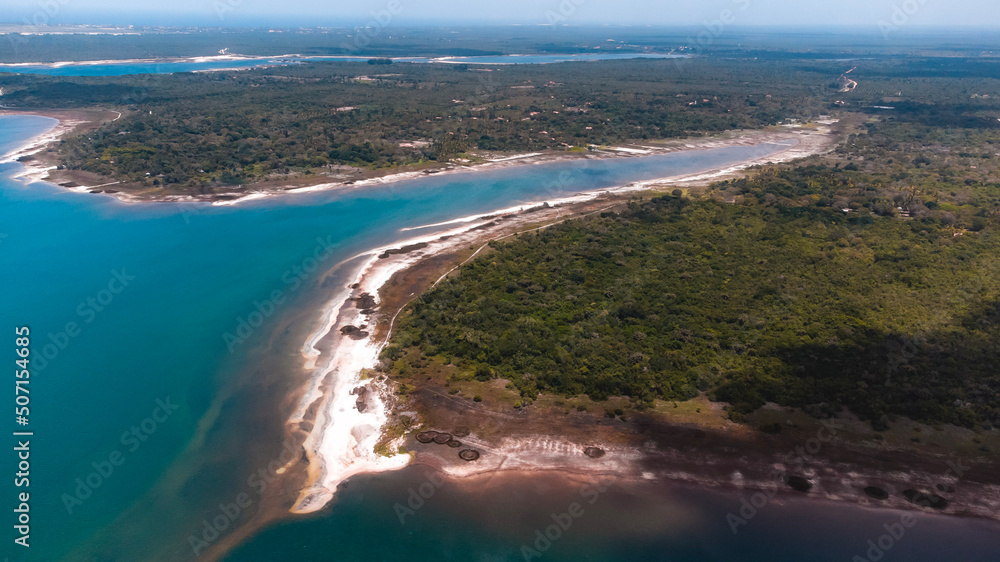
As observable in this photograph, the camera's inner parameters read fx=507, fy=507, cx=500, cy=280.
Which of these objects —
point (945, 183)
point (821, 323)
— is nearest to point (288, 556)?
point (821, 323)

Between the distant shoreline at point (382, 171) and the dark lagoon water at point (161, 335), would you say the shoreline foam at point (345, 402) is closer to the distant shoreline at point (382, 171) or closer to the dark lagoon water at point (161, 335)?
the dark lagoon water at point (161, 335)

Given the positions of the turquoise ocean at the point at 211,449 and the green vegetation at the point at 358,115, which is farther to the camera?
the green vegetation at the point at 358,115

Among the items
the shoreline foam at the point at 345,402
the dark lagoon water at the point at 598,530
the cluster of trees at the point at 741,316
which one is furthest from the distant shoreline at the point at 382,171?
the dark lagoon water at the point at 598,530

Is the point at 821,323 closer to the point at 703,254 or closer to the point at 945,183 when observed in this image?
the point at 703,254

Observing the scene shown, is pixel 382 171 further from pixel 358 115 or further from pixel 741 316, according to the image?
pixel 741 316

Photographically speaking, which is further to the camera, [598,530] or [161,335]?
[161,335]

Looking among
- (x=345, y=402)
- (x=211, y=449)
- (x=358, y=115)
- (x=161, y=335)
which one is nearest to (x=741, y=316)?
(x=345, y=402)
